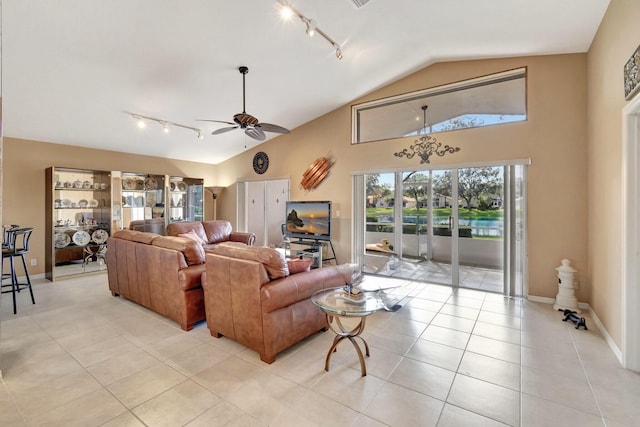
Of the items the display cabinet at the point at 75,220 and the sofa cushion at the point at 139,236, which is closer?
the sofa cushion at the point at 139,236

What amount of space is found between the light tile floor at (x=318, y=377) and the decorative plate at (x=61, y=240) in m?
2.17

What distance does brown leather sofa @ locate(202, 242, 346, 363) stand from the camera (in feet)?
7.81

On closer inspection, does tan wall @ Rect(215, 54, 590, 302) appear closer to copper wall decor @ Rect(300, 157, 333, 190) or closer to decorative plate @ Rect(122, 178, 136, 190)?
copper wall decor @ Rect(300, 157, 333, 190)

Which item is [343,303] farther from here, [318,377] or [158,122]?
[158,122]

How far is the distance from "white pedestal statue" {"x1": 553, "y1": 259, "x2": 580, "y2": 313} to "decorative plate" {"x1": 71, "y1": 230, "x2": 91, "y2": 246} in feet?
25.5

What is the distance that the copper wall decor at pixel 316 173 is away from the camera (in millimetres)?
5949

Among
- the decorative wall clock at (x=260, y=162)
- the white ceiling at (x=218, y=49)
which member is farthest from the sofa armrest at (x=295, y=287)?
the decorative wall clock at (x=260, y=162)

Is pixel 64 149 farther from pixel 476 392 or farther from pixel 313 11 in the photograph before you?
pixel 476 392

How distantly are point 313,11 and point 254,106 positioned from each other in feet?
7.36

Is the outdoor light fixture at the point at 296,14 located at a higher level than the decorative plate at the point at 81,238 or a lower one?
higher

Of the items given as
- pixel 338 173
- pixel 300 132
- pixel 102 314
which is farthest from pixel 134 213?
pixel 338 173

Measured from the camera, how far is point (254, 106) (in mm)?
5074

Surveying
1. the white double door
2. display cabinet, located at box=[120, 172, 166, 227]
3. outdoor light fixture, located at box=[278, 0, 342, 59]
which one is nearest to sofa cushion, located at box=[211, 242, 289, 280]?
outdoor light fixture, located at box=[278, 0, 342, 59]

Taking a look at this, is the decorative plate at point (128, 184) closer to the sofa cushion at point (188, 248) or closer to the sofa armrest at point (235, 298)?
the sofa cushion at point (188, 248)
